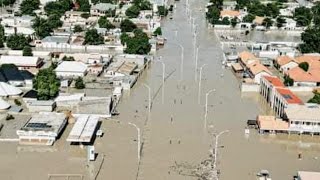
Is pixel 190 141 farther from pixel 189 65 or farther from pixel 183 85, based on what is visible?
pixel 189 65

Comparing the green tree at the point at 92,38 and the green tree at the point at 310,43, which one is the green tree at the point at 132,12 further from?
the green tree at the point at 310,43

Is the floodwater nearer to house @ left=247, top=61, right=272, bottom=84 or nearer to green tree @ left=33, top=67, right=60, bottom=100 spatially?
house @ left=247, top=61, right=272, bottom=84

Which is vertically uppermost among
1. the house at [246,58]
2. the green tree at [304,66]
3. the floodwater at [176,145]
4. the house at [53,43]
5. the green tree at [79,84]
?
the house at [53,43]

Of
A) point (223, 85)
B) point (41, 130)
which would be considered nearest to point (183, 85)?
point (223, 85)

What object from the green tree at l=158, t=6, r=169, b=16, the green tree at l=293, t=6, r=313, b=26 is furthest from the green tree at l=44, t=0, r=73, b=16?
the green tree at l=293, t=6, r=313, b=26

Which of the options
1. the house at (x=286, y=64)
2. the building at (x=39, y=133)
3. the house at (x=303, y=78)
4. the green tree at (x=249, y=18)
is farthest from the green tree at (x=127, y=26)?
the building at (x=39, y=133)

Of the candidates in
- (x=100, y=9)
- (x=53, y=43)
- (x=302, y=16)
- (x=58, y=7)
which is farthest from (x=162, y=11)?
(x=53, y=43)
